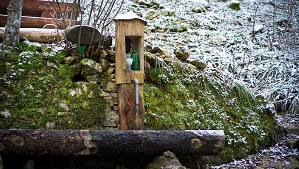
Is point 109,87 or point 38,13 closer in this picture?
point 109,87

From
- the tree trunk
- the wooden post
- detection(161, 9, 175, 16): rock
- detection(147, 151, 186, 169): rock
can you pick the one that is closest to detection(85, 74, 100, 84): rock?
the wooden post

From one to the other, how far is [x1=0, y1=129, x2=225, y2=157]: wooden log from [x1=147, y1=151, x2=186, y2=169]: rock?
0.07 meters

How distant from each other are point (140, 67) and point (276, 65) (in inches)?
151

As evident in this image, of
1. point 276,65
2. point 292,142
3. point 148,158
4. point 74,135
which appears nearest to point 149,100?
point 148,158

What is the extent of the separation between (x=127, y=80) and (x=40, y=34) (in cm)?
158

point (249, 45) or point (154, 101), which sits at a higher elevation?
point (249, 45)

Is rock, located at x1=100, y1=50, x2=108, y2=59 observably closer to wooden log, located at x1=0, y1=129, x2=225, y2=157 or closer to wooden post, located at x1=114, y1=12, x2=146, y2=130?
wooden post, located at x1=114, y1=12, x2=146, y2=130

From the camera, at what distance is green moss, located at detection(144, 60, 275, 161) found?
3.99m

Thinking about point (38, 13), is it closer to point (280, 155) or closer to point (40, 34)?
point (40, 34)

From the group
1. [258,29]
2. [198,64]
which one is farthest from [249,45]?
[198,64]

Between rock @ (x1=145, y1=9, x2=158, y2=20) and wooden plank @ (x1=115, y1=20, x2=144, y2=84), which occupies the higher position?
rock @ (x1=145, y1=9, x2=158, y2=20)

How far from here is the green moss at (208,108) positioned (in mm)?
3988

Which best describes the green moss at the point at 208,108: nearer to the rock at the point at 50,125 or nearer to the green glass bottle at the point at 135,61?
the green glass bottle at the point at 135,61

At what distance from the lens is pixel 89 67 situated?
370cm
